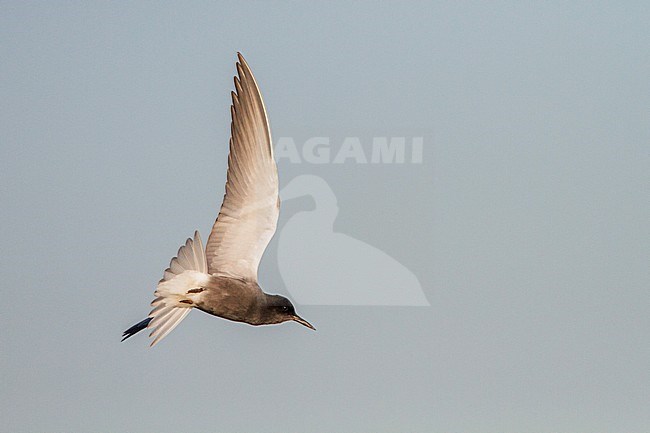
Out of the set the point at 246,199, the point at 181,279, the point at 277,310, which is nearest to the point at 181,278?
the point at 181,279

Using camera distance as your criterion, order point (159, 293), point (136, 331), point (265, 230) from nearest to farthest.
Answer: point (159, 293) < point (136, 331) < point (265, 230)

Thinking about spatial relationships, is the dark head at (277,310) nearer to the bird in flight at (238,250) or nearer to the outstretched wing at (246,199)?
the bird in flight at (238,250)

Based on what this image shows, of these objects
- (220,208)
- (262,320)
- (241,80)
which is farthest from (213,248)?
(241,80)

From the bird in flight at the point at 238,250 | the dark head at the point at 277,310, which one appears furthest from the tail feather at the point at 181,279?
the dark head at the point at 277,310

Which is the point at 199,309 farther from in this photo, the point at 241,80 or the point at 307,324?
the point at 241,80

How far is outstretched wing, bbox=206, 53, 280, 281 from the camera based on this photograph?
302 cm

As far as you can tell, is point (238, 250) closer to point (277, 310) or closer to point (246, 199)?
point (246, 199)

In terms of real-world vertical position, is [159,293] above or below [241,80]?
below

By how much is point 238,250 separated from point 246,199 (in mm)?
172

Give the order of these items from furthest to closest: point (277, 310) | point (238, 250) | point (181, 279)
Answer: point (238, 250)
point (277, 310)
point (181, 279)

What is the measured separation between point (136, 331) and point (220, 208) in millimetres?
486

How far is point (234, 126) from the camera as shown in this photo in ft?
9.98

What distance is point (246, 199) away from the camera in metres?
3.11

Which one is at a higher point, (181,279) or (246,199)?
(246,199)
